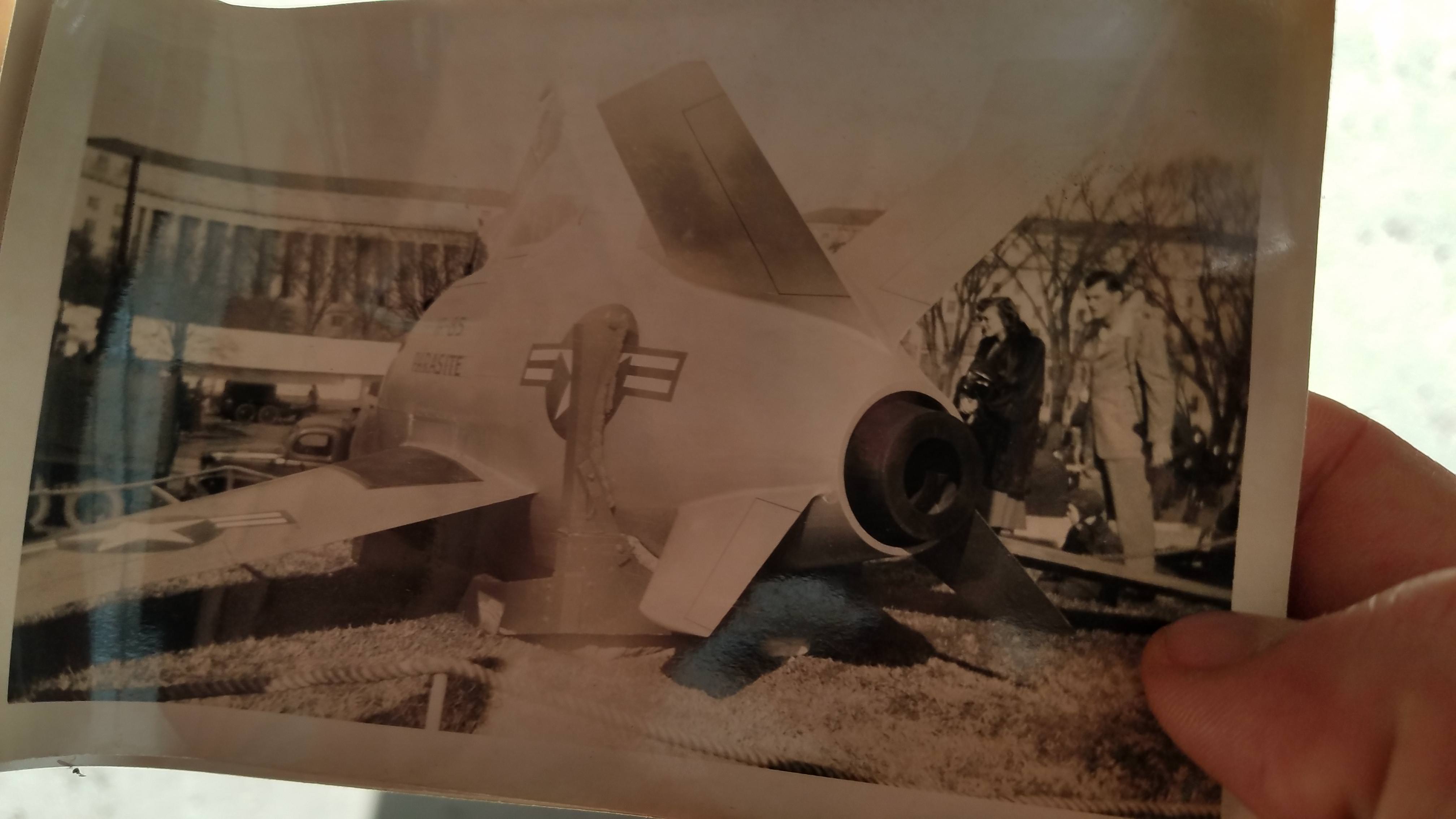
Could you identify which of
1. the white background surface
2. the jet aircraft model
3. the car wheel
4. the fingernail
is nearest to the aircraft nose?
the jet aircraft model

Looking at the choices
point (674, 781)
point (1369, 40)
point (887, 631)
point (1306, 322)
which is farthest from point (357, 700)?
point (1369, 40)

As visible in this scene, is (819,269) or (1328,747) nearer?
(1328,747)

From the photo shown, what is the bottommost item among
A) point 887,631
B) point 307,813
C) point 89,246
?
point 307,813

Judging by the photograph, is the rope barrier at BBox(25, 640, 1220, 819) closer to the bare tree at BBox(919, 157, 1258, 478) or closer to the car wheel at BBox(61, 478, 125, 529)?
the car wheel at BBox(61, 478, 125, 529)

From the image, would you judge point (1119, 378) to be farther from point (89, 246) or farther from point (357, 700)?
point (89, 246)

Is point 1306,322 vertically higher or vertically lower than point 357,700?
higher
